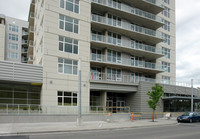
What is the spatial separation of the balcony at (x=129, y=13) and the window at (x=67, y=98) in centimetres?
1315

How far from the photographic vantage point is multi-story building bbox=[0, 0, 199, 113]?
78.6ft

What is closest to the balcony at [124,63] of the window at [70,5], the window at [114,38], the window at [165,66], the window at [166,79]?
the window at [114,38]

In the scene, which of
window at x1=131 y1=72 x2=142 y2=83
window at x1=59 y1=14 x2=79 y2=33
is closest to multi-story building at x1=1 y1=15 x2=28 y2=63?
window at x1=59 y1=14 x2=79 y2=33

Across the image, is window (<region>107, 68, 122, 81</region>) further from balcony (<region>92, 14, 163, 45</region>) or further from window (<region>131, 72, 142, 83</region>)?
balcony (<region>92, 14, 163, 45</region>)

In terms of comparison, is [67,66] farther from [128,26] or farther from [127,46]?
[128,26]

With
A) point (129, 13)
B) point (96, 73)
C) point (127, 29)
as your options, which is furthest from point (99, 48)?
point (129, 13)

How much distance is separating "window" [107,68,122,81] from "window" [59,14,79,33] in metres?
8.24

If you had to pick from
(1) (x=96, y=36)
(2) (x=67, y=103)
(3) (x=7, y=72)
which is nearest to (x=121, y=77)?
(1) (x=96, y=36)

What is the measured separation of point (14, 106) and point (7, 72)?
3943 millimetres

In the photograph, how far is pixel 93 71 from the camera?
29578mm

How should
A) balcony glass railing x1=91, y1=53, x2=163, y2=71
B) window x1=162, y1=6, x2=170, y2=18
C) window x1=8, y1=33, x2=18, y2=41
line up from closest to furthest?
balcony glass railing x1=91, y1=53, x2=163, y2=71
window x1=162, y1=6, x2=170, y2=18
window x1=8, y1=33, x2=18, y2=41

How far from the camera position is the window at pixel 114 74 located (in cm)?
2972

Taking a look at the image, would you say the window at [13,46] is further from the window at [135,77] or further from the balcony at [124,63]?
the window at [135,77]

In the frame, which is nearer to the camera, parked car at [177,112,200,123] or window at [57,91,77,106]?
window at [57,91,77,106]
